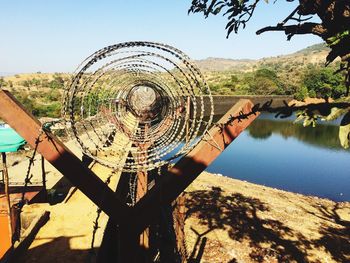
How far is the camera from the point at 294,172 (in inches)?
1121

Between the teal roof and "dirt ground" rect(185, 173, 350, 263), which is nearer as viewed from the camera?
the teal roof

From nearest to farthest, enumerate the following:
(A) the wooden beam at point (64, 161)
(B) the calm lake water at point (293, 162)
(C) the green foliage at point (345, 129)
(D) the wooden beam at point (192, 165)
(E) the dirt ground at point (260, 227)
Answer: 1. (C) the green foliage at point (345, 129)
2. (A) the wooden beam at point (64, 161)
3. (D) the wooden beam at point (192, 165)
4. (E) the dirt ground at point (260, 227)
5. (B) the calm lake water at point (293, 162)

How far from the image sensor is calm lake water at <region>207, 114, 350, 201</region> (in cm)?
2521

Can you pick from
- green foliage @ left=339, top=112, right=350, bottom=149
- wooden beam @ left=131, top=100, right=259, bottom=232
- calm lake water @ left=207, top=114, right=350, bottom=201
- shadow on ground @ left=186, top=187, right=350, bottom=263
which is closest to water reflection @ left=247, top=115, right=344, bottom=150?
calm lake water @ left=207, top=114, right=350, bottom=201

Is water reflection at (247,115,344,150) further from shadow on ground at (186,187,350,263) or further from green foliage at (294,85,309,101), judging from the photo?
shadow on ground at (186,187,350,263)

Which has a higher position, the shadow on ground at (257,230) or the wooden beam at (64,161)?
the wooden beam at (64,161)

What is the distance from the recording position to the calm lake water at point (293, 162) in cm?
2521

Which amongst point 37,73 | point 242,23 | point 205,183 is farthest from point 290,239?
point 37,73

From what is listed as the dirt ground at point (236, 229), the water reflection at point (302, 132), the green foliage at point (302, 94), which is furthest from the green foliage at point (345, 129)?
the green foliage at point (302, 94)

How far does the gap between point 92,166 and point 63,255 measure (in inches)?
235

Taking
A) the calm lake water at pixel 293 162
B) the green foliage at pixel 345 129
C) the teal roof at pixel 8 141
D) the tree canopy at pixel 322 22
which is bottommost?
the calm lake water at pixel 293 162

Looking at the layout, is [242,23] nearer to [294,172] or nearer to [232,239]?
[232,239]

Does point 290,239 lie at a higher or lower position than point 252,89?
lower

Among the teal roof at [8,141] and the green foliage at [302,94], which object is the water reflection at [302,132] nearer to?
the green foliage at [302,94]
